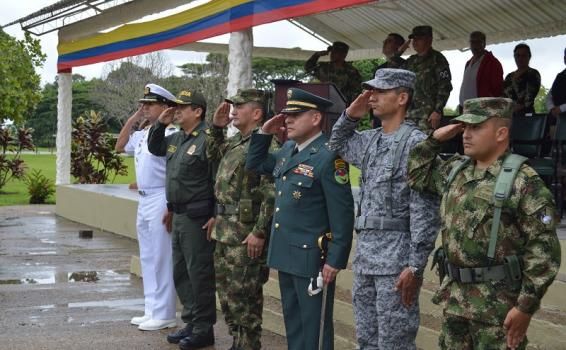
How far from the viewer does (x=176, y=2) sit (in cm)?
1170

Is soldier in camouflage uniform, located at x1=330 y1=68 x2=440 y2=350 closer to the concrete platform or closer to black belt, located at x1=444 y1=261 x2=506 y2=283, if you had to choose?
black belt, located at x1=444 y1=261 x2=506 y2=283

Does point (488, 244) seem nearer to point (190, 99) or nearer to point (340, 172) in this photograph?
point (340, 172)

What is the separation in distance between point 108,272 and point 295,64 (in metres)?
47.6

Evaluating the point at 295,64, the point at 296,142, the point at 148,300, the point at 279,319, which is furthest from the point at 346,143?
the point at 295,64

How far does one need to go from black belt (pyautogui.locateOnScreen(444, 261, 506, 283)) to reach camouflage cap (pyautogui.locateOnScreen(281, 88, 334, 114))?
4.43 ft

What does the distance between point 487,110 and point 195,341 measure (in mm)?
3249

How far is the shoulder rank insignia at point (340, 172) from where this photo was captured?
4.46 m

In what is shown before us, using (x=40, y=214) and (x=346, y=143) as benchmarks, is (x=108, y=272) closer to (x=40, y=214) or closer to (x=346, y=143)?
(x=346, y=143)

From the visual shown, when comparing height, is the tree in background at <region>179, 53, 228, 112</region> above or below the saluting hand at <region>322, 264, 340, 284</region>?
above

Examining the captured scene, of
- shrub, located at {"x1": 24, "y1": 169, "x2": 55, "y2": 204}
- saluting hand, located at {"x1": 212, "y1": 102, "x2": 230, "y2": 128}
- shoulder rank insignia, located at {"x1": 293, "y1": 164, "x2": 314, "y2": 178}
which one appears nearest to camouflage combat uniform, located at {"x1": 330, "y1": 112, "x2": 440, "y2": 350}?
shoulder rank insignia, located at {"x1": 293, "y1": 164, "x2": 314, "y2": 178}

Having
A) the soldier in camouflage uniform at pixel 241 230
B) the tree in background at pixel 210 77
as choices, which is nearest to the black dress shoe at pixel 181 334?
the soldier in camouflage uniform at pixel 241 230

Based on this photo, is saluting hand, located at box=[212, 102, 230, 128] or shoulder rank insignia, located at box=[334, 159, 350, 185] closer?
shoulder rank insignia, located at box=[334, 159, 350, 185]

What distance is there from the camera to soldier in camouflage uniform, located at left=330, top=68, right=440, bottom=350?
3.96 meters

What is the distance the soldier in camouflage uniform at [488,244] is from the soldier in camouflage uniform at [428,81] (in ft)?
15.9
